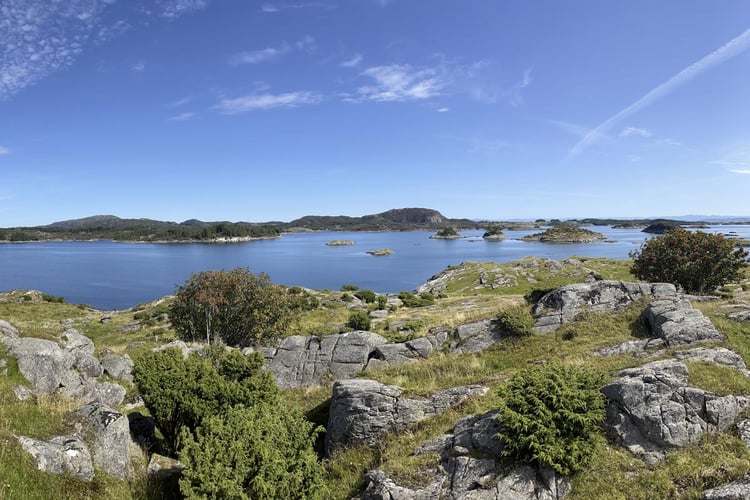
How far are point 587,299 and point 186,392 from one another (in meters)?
19.7

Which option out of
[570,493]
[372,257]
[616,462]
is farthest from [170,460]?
[372,257]

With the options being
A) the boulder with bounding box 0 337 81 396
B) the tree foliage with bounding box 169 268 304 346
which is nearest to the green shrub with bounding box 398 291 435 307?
the tree foliage with bounding box 169 268 304 346

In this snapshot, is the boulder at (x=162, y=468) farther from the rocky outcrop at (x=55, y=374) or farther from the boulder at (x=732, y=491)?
the boulder at (x=732, y=491)

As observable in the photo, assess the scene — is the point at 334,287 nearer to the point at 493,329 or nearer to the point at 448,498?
the point at 493,329

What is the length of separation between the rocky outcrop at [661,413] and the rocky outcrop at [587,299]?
405 inches

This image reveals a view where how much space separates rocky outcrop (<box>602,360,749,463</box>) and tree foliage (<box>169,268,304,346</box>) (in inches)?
955

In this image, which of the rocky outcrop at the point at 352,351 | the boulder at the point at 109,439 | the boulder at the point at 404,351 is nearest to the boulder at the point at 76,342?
the rocky outcrop at the point at 352,351

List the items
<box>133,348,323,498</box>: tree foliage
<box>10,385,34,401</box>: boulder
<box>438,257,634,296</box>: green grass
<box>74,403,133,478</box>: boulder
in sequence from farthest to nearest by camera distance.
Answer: <box>438,257,634,296</box>: green grass
<box>10,385,34,401</box>: boulder
<box>74,403,133,478</box>: boulder
<box>133,348,323,498</box>: tree foliage

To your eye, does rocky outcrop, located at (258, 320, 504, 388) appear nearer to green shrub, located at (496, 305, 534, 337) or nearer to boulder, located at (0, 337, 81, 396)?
green shrub, located at (496, 305, 534, 337)

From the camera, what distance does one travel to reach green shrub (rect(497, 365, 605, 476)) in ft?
29.0

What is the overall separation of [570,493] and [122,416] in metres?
11.1

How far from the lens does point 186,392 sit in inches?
496

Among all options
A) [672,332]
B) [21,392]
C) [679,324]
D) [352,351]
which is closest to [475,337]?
[352,351]

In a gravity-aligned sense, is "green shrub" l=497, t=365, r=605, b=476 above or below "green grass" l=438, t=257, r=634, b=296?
above
